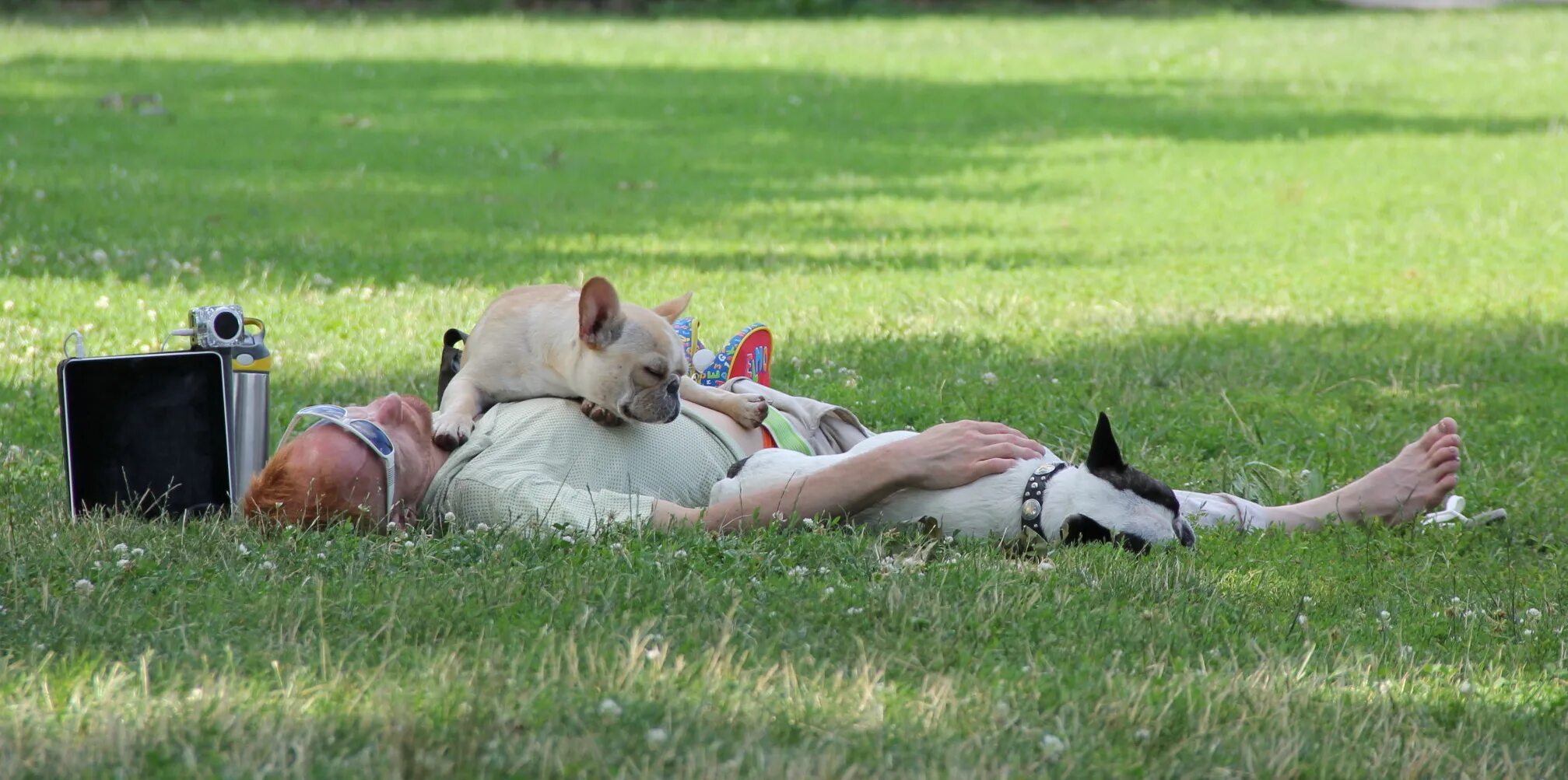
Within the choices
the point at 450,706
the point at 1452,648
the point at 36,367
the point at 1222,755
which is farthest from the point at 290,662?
the point at 36,367

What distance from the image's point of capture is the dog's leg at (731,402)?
521 cm

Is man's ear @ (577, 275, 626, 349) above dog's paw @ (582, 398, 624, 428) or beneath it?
above

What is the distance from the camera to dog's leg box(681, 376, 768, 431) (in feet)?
17.1

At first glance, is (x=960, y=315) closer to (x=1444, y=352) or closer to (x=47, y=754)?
(x=1444, y=352)

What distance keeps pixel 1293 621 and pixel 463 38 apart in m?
22.9

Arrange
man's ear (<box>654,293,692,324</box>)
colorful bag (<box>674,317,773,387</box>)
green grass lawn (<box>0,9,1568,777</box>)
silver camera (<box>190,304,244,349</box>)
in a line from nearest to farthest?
green grass lawn (<box>0,9,1568,777</box>)
silver camera (<box>190,304,244,349</box>)
man's ear (<box>654,293,692,324</box>)
colorful bag (<box>674,317,773,387</box>)

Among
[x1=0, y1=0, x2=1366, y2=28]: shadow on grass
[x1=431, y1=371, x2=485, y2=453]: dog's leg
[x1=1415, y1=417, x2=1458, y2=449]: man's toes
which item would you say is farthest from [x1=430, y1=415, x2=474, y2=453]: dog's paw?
[x1=0, y1=0, x2=1366, y2=28]: shadow on grass

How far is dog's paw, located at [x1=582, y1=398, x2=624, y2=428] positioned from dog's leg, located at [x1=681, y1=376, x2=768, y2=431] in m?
0.39

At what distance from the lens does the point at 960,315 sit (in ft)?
28.8

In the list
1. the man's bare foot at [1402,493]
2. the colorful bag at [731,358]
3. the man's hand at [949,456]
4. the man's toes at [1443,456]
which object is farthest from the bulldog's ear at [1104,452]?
the colorful bag at [731,358]

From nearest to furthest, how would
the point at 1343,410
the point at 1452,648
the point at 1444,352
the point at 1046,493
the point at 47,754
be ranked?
the point at 47,754
the point at 1452,648
the point at 1046,493
the point at 1343,410
the point at 1444,352

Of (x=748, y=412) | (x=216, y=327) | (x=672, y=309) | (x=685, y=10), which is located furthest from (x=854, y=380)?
(x=685, y=10)

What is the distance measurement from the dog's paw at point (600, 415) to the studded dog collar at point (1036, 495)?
1.22 metres

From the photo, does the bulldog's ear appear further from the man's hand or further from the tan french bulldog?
the tan french bulldog
